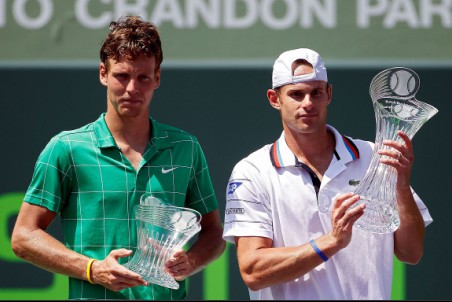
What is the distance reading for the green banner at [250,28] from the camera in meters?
4.59

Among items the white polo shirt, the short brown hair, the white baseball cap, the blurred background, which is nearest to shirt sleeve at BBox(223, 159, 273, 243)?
the white polo shirt

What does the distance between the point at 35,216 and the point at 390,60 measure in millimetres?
2113

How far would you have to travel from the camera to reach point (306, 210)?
3051 mm


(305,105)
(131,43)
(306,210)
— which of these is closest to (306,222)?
(306,210)

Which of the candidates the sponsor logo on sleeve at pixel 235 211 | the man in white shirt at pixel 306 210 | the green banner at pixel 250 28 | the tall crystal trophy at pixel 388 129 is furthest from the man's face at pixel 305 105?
the green banner at pixel 250 28

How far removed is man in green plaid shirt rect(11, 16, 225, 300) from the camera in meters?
Answer: 3.01

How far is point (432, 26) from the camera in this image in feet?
15.1

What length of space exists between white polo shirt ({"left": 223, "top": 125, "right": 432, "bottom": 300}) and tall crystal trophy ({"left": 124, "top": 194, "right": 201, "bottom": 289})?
22cm

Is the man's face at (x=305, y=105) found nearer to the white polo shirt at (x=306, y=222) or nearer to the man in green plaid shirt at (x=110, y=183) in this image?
the white polo shirt at (x=306, y=222)

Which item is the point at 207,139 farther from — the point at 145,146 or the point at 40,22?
the point at 145,146

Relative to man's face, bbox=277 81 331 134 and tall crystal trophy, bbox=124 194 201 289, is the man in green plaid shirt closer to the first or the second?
tall crystal trophy, bbox=124 194 201 289

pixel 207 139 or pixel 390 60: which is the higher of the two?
pixel 390 60

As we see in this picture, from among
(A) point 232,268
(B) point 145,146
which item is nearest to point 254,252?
(B) point 145,146

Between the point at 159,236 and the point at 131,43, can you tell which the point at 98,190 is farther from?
the point at 131,43
